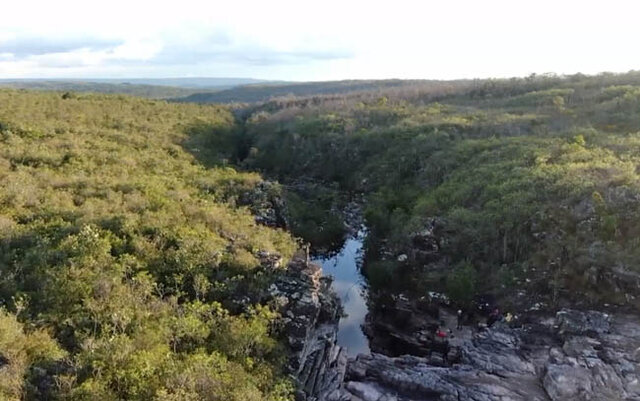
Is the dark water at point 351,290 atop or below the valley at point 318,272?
below

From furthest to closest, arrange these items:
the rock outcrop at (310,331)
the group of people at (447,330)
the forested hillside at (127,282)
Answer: the group of people at (447,330), the rock outcrop at (310,331), the forested hillside at (127,282)

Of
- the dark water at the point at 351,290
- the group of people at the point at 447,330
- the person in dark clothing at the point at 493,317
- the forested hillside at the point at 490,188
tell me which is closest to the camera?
the group of people at the point at 447,330

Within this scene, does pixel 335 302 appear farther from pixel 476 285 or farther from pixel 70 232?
pixel 70 232

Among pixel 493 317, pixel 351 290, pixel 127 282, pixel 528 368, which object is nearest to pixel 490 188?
pixel 493 317

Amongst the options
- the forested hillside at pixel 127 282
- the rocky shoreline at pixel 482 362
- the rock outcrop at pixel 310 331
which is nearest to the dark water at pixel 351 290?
the rock outcrop at pixel 310 331

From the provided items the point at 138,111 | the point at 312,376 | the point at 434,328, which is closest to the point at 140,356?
the point at 312,376

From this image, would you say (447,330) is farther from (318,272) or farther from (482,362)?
(318,272)

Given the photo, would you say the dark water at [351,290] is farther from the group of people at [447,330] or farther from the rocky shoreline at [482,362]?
the rocky shoreline at [482,362]

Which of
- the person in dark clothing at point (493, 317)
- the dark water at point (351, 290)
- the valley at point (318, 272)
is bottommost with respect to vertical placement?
the dark water at point (351, 290)
